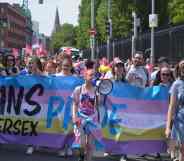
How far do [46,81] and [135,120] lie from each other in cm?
181

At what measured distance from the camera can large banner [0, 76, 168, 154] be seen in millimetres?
11188

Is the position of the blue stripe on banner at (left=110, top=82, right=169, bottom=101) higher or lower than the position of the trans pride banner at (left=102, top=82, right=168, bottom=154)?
higher

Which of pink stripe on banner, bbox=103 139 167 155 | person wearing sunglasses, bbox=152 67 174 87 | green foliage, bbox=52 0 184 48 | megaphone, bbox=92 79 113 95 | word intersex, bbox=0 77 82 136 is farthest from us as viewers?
green foliage, bbox=52 0 184 48

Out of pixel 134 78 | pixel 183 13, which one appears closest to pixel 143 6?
pixel 183 13

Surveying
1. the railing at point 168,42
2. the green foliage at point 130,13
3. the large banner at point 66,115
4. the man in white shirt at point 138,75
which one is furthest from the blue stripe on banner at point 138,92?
the green foliage at point 130,13

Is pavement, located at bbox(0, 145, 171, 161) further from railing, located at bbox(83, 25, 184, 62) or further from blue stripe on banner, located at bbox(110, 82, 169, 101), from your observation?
railing, located at bbox(83, 25, 184, 62)

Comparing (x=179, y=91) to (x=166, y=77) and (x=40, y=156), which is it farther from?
(x=40, y=156)

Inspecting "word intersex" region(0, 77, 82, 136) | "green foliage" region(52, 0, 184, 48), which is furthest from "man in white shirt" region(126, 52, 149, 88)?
"green foliage" region(52, 0, 184, 48)

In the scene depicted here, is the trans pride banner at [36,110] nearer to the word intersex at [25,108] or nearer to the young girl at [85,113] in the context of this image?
the word intersex at [25,108]

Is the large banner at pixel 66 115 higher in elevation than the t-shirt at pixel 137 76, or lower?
lower

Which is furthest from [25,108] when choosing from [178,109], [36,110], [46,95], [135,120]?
[178,109]

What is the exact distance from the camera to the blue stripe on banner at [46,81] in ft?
38.1

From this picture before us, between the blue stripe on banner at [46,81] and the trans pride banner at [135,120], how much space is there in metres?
0.78

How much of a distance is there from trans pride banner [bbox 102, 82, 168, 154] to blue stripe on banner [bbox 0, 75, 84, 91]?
78 cm
